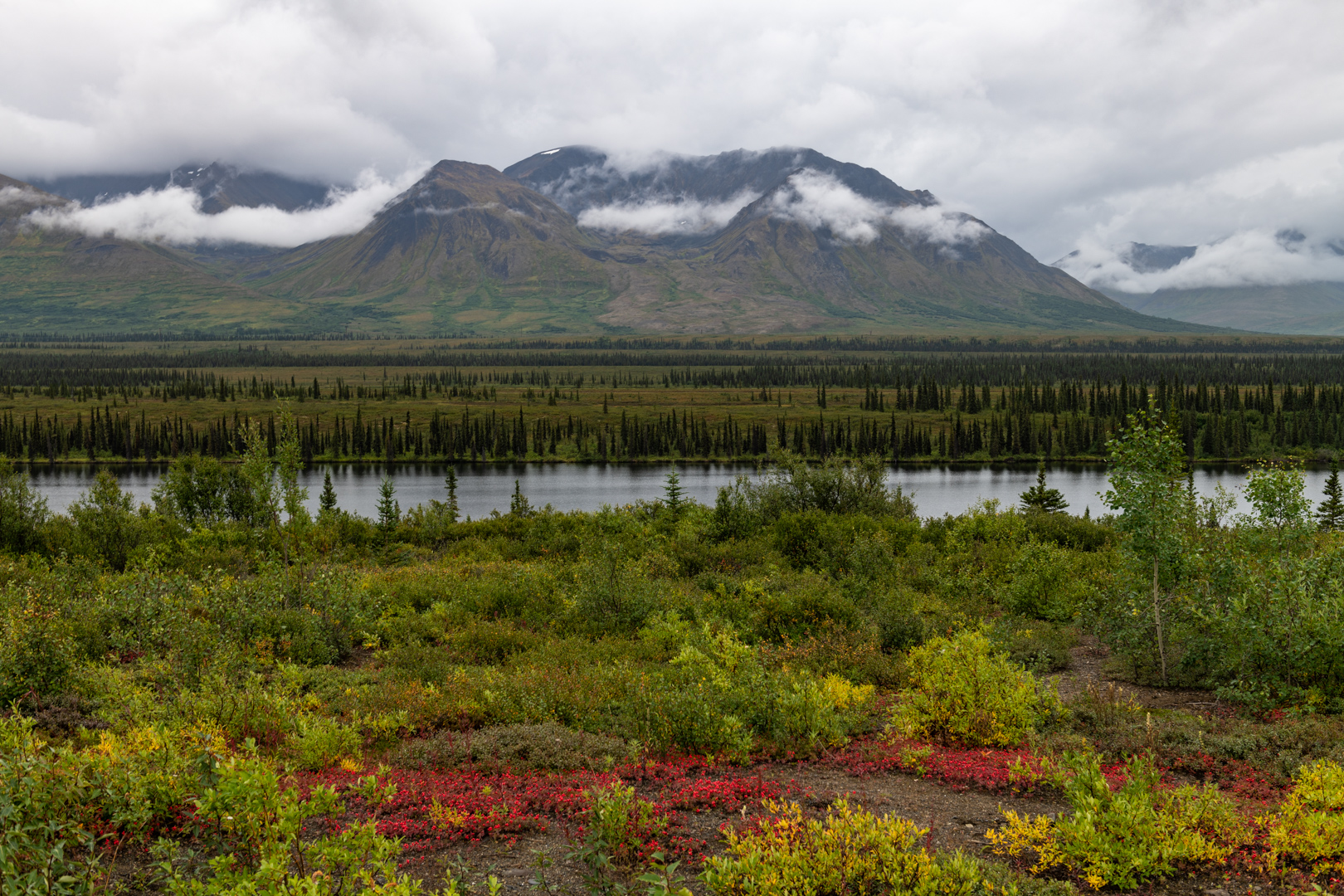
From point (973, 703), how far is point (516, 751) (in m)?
7.92

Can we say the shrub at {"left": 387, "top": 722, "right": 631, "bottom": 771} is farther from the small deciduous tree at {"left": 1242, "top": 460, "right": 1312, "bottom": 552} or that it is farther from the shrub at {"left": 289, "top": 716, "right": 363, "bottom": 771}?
the small deciduous tree at {"left": 1242, "top": 460, "right": 1312, "bottom": 552}

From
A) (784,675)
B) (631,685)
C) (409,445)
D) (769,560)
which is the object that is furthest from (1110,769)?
(409,445)

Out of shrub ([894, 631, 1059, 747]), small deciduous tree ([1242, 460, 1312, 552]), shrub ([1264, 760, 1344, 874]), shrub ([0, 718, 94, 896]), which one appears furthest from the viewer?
small deciduous tree ([1242, 460, 1312, 552])

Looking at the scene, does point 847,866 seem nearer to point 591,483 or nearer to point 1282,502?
point 1282,502

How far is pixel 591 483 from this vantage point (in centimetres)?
12088

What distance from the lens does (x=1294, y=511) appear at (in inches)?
725

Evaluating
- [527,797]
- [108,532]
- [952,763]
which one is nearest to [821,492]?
[952,763]

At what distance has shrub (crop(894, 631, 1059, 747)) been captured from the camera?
46.8 ft

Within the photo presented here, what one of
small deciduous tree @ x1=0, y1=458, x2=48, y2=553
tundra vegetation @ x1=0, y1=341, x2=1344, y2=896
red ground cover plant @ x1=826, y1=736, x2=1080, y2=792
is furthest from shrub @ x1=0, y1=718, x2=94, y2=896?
small deciduous tree @ x1=0, y1=458, x2=48, y2=553

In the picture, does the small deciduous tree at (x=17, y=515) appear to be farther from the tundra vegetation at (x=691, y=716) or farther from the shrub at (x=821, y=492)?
the shrub at (x=821, y=492)

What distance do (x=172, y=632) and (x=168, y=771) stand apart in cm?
987

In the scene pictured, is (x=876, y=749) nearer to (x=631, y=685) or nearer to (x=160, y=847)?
(x=631, y=685)

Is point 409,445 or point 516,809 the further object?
point 409,445

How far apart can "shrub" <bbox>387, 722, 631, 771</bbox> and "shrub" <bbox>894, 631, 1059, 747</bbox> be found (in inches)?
205
